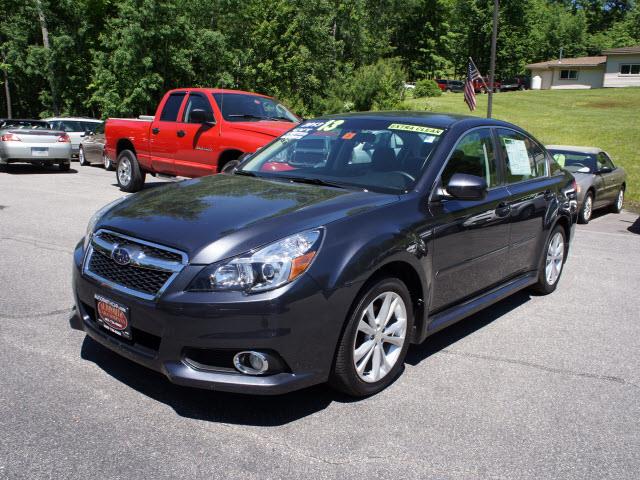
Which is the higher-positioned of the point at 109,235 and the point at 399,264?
the point at 109,235

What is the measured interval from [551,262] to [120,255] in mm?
4356

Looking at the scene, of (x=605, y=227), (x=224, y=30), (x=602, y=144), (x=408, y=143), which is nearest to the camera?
(x=408, y=143)

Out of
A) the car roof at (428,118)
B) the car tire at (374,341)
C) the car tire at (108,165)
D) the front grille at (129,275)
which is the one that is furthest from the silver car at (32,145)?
the car tire at (374,341)

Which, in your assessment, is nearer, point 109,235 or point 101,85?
point 109,235

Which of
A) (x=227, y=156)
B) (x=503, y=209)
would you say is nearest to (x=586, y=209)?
(x=227, y=156)

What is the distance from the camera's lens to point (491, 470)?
3.04 meters

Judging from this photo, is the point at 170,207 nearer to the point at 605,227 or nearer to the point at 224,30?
the point at 605,227

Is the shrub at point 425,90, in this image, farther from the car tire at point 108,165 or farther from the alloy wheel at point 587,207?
the alloy wheel at point 587,207

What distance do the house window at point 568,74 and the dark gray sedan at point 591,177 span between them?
5713cm

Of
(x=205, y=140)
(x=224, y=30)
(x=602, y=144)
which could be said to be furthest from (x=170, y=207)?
(x=224, y=30)

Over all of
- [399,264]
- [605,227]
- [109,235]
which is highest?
[109,235]

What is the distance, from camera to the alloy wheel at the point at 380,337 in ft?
12.0

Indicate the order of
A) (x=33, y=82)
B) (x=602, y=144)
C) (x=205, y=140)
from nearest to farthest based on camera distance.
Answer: (x=205, y=140)
(x=602, y=144)
(x=33, y=82)

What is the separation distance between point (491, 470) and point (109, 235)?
248 cm
